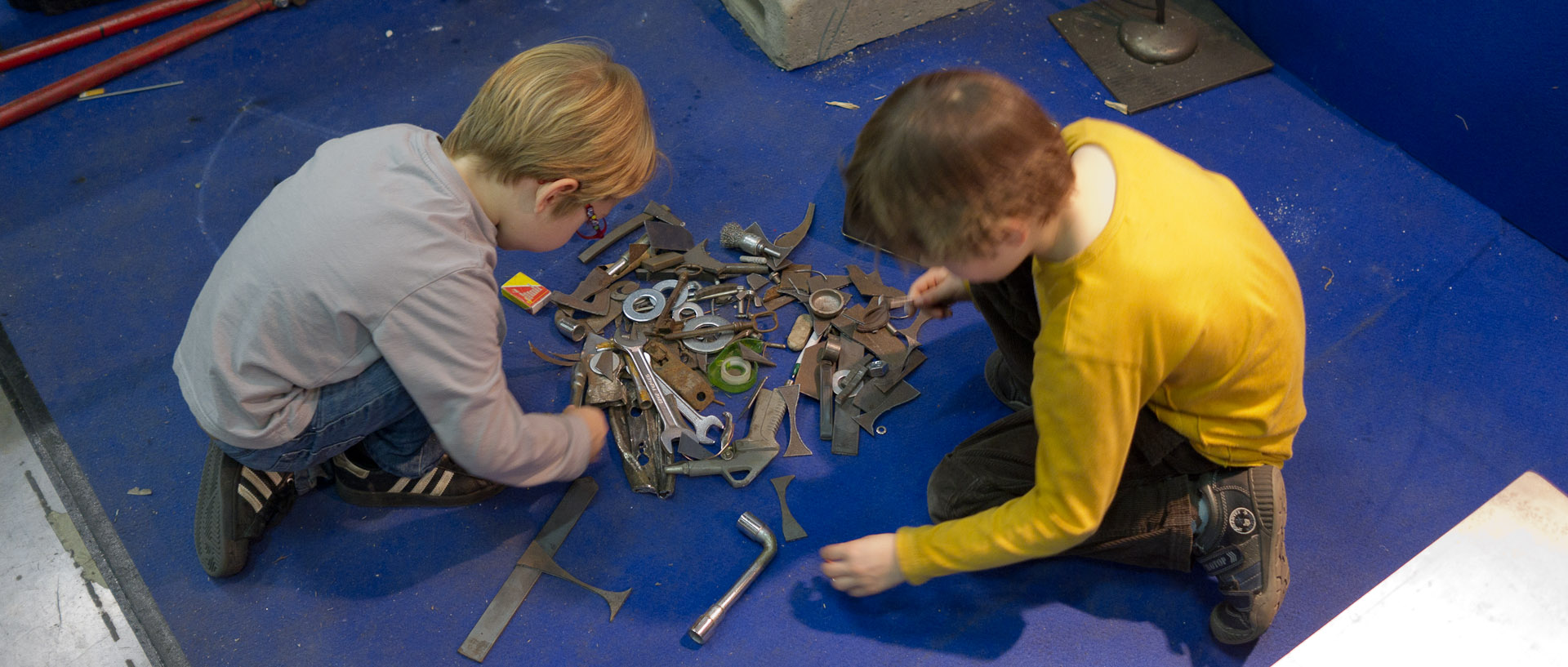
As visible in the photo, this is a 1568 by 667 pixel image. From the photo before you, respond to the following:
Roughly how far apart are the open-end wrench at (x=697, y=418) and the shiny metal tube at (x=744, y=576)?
21 centimetres

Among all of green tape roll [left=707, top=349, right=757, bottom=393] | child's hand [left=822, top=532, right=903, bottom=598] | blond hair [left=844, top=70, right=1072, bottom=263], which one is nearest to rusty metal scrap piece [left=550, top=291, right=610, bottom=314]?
green tape roll [left=707, top=349, right=757, bottom=393]

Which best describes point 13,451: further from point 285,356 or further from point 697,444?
point 697,444

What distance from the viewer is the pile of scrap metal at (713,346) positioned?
2.10 m

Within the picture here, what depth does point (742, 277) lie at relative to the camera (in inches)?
95.9

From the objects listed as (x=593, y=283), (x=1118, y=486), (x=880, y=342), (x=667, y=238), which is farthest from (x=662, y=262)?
(x=1118, y=486)

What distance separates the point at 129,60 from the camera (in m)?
3.01

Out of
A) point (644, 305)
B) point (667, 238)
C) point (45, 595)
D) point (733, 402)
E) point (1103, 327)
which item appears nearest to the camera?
point (1103, 327)

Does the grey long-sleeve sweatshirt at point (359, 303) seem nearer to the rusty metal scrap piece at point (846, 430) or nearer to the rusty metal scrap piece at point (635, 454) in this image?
the rusty metal scrap piece at point (635, 454)

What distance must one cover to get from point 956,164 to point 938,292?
34.3 inches

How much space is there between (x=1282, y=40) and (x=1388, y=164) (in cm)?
53

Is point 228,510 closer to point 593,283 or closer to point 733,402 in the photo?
point 593,283

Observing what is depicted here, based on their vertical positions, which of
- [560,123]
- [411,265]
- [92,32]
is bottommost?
[92,32]

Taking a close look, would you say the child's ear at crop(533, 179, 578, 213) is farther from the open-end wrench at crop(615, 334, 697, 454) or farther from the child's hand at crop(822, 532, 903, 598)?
the child's hand at crop(822, 532, 903, 598)

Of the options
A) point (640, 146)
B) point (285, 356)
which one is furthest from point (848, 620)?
point (285, 356)
